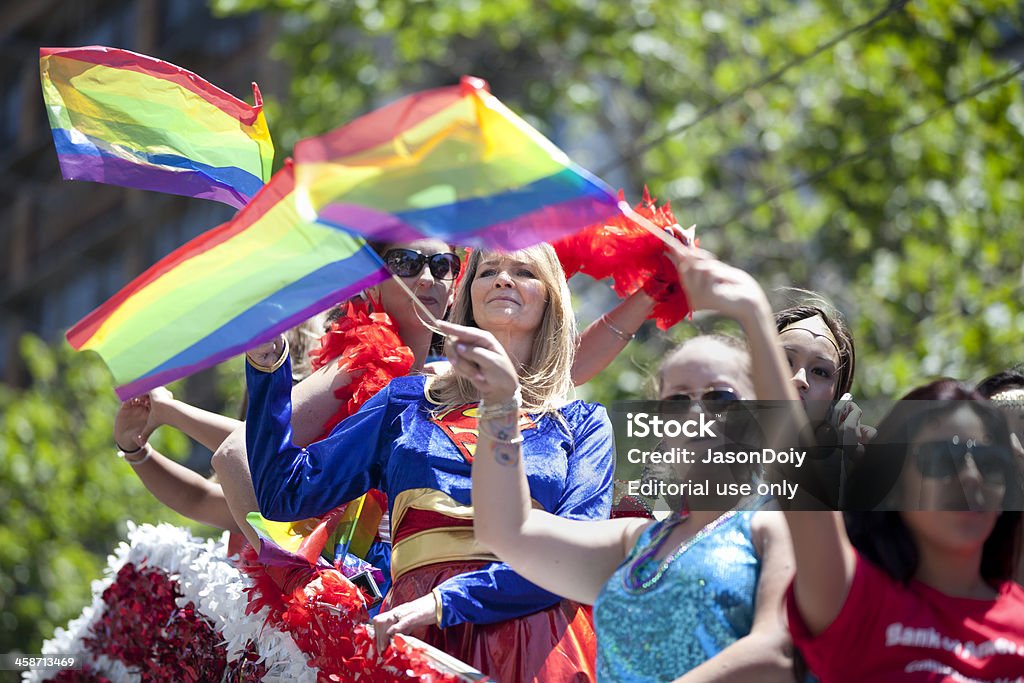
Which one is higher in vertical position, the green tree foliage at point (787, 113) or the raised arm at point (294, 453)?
the green tree foliage at point (787, 113)

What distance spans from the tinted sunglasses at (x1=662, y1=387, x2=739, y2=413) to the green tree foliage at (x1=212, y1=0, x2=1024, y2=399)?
6215 millimetres

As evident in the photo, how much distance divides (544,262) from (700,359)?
0.77 meters

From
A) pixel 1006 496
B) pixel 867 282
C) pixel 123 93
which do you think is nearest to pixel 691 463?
pixel 1006 496

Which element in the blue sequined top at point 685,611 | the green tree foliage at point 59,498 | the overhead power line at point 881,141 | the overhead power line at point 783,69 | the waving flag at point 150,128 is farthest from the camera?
the green tree foliage at point 59,498

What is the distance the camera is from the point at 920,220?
9641 millimetres

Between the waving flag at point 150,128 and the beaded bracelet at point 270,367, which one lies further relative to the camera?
the waving flag at point 150,128

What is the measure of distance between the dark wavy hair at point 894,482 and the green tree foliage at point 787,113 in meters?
6.58

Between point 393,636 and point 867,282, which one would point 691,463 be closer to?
point 393,636

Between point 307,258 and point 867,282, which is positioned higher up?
point 867,282

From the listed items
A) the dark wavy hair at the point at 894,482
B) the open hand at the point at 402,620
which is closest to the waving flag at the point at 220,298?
the open hand at the point at 402,620

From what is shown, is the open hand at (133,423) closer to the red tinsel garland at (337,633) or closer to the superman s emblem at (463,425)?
the red tinsel garland at (337,633)

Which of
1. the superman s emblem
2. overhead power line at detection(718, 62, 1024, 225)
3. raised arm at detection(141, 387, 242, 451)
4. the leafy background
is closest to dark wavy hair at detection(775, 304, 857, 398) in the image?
the superman s emblem

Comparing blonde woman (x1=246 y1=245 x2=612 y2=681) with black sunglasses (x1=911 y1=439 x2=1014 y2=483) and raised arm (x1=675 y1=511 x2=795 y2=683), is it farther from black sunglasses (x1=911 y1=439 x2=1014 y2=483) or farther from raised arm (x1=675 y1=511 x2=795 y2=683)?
black sunglasses (x1=911 y1=439 x2=1014 y2=483)

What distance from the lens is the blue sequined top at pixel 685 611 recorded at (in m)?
2.37
